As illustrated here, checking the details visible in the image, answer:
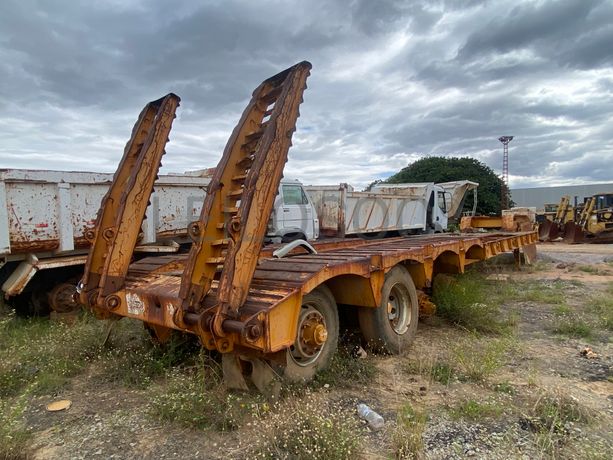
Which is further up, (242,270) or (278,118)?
(278,118)

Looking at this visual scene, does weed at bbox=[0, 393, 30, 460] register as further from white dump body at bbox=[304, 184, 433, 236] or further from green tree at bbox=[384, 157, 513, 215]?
green tree at bbox=[384, 157, 513, 215]

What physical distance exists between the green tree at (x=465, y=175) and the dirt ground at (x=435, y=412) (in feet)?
90.9

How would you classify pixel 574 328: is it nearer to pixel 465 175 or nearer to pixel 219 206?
pixel 219 206

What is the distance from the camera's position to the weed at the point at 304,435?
2.60 metres

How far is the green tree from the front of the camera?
3103cm

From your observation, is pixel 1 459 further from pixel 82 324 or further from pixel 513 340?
pixel 513 340

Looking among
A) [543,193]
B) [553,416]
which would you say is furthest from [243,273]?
[543,193]

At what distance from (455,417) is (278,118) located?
253 centimetres

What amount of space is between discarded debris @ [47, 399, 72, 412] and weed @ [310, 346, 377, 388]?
202 cm

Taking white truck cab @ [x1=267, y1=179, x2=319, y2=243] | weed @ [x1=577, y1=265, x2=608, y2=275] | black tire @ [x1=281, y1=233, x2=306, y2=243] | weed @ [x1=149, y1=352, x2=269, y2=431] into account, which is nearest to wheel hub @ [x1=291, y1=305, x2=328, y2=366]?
weed @ [x1=149, y1=352, x2=269, y2=431]

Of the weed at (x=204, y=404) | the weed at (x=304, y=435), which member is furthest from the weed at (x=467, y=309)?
the weed at (x=204, y=404)

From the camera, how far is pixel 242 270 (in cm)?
288

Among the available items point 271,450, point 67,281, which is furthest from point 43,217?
point 271,450

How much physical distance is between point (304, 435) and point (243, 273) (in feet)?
3.53
